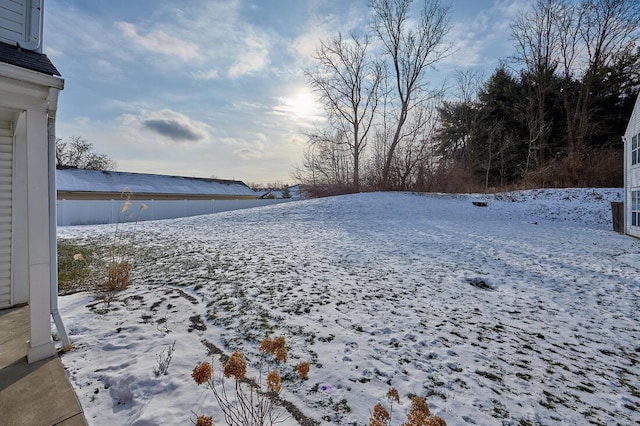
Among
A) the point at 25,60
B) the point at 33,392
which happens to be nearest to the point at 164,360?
the point at 33,392

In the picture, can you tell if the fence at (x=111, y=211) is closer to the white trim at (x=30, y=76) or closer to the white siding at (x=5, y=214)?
the white siding at (x=5, y=214)

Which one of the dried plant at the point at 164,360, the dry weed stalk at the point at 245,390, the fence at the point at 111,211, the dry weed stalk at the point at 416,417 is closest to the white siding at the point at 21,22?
the dried plant at the point at 164,360

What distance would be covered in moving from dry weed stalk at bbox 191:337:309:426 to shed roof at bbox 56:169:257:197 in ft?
45.7

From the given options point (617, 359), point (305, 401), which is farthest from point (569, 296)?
point (305, 401)

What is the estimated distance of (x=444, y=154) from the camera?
24938 mm

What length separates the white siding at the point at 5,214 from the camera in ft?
10.5

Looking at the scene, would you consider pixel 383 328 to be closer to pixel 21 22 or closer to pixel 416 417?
pixel 416 417

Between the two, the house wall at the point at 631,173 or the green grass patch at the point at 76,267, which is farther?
the house wall at the point at 631,173

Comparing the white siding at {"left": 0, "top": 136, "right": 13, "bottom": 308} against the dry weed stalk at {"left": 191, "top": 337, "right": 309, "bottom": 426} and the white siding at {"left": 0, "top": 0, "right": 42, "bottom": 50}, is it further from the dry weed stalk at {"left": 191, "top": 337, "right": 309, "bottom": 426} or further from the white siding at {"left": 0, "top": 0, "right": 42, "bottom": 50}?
the dry weed stalk at {"left": 191, "top": 337, "right": 309, "bottom": 426}

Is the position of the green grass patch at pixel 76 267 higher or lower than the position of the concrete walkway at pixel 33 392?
higher

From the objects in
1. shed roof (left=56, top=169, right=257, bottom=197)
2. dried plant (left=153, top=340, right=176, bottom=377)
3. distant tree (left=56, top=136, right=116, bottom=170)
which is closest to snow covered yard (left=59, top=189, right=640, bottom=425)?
dried plant (left=153, top=340, right=176, bottom=377)

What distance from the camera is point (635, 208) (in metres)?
9.25

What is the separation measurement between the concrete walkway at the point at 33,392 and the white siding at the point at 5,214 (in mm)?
1195

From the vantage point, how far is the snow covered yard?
194cm
